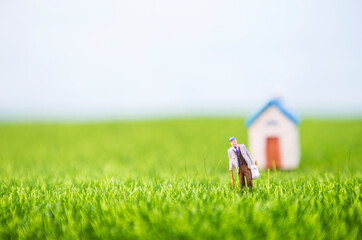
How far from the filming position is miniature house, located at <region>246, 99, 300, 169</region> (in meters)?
5.89

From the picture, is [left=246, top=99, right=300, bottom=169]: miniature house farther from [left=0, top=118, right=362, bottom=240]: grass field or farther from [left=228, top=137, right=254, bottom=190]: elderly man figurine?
[left=228, top=137, right=254, bottom=190]: elderly man figurine

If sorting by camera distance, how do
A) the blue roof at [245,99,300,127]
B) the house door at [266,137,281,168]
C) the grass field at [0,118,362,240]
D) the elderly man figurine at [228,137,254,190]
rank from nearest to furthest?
the grass field at [0,118,362,240] < the elderly man figurine at [228,137,254,190] < the blue roof at [245,99,300,127] < the house door at [266,137,281,168]

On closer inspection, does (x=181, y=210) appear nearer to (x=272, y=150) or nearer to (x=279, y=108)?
(x=272, y=150)

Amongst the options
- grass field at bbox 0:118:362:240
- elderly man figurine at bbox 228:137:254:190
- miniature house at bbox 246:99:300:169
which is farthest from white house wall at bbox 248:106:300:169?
elderly man figurine at bbox 228:137:254:190

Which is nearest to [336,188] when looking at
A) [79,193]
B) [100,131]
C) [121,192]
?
[121,192]

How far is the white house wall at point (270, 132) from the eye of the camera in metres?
5.89

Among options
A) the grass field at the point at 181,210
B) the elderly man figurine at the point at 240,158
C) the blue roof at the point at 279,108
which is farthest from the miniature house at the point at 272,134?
the elderly man figurine at the point at 240,158

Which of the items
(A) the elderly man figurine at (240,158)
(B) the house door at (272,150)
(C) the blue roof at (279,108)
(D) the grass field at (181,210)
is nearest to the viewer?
(D) the grass field at (181,210)

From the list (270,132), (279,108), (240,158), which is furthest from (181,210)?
(279,108)

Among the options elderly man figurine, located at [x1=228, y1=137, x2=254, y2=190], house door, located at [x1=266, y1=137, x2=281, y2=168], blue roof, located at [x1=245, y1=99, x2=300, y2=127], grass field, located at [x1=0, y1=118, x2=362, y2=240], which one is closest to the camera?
grass field, located at [x1=0, y1=118, x2=362, y2=240]

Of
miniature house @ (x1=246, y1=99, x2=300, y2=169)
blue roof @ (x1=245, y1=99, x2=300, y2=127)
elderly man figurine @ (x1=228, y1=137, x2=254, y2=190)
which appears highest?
blue roof @ (x1=245, y1=99, x2=300, y2=127)

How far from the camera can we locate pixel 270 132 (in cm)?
591

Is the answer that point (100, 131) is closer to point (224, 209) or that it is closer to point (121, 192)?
point (121, 192)

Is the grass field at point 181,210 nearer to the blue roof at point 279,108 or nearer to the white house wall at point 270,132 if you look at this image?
the white house wall at point 270,132
